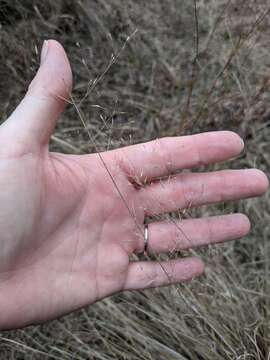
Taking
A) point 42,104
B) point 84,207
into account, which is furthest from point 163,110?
point 42,104

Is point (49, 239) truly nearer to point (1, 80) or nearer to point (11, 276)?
point (11, 276)

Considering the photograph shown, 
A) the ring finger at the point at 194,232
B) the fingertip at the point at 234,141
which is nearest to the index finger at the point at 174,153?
the fingertip at the point at 234,141

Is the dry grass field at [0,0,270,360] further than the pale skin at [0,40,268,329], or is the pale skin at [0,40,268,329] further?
the dry grass field at [0,0,270,360]

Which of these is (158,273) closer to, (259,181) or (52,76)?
(259,181)

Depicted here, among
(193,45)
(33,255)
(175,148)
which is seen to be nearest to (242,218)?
(175,148)

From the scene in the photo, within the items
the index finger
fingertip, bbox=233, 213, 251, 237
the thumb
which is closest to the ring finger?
fingertip, bbox=233, 213, 251, 237

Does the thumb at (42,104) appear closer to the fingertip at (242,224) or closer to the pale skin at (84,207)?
the pale skin at (84,207)

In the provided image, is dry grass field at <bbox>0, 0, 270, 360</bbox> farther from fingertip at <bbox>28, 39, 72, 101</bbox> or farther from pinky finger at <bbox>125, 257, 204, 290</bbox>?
fingertip at <bbox>28, 39, 72, 101</bbox>
